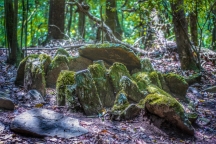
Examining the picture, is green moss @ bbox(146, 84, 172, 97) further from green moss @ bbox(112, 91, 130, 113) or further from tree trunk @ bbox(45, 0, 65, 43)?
tree trunk @ bbox(45, 0, 65, 43)

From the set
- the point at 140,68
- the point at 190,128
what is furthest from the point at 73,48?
the point at 190,128

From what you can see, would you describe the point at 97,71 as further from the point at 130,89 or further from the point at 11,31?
the point at 11,31

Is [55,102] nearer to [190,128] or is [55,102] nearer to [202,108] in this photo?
[190,128]

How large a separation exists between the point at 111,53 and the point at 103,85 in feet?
5.30

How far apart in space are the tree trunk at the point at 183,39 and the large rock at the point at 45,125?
5396mm

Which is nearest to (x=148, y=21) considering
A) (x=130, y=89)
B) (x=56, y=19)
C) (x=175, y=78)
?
(x=56, y=19)

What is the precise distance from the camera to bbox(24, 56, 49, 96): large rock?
540cm

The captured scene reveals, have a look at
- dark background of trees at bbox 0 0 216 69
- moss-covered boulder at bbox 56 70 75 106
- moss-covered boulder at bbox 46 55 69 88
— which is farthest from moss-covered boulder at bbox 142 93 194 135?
dark background of trees at bbox 0 0 216 69

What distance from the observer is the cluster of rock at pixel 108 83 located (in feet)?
14.6

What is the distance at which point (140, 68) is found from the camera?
6.96m

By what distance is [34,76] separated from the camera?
17.9 ft

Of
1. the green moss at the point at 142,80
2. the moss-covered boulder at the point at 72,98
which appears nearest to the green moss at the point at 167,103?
the moss-covered boulder at the point at 72,98

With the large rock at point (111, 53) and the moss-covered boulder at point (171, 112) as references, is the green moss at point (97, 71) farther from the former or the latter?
the moss-covered boulder at point (171, 112)

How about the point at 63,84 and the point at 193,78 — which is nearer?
the point at 63,84
